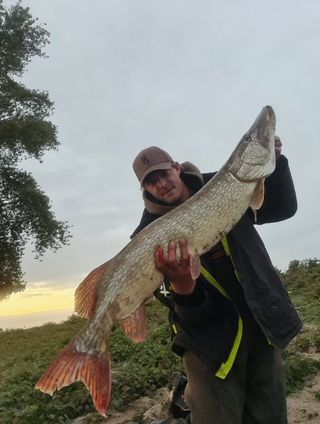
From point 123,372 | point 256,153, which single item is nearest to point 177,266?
point 256,153

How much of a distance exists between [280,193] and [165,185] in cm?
94

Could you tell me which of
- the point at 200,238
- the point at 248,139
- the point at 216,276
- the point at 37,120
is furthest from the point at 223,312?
the point at 37,120

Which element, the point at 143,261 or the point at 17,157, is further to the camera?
the point at 17,157

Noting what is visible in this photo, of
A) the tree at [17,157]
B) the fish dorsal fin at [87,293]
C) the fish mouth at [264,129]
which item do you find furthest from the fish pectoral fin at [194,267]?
the tree at [17,157]

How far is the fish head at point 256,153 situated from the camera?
3555mm

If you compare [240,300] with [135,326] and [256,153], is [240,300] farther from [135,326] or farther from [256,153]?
[256,153]

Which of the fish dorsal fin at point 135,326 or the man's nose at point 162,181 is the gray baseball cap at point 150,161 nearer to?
the man's nose at point 162,181

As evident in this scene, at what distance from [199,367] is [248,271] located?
82cm

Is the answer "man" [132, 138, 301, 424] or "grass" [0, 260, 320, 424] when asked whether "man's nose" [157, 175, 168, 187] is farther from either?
"grass" [0, 260, 320, 424]

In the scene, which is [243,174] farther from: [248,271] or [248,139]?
[248,271]

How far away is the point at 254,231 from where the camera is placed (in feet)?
12.2

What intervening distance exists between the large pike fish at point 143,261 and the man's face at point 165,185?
328mm

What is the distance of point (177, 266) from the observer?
3.23 meters

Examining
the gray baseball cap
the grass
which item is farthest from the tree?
the gray baseball cap
